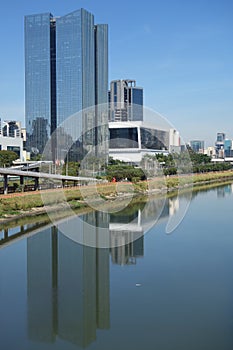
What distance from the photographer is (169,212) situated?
7727 millimetres

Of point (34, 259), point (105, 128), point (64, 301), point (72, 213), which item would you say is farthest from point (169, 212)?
point (105, 128)

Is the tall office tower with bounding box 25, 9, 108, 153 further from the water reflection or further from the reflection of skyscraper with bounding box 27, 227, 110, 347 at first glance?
the reflection of skyscraper with bounding box 27, 227, 110, 347

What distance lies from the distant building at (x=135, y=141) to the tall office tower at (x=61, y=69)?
1573 millimetres

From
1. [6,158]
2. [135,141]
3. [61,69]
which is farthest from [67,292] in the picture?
[61,69]

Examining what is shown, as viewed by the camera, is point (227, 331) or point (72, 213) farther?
point (72, 213)

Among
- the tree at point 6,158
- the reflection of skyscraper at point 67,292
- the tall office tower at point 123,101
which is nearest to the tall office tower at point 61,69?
the tall office tower at point 123,101

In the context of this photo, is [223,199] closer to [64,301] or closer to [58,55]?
[64,301]

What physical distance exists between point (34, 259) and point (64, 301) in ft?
4.53

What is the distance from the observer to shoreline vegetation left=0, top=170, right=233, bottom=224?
680cm

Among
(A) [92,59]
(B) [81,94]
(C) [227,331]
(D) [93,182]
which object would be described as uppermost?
(A) [92,59]

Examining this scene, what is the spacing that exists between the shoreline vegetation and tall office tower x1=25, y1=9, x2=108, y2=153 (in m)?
6.77

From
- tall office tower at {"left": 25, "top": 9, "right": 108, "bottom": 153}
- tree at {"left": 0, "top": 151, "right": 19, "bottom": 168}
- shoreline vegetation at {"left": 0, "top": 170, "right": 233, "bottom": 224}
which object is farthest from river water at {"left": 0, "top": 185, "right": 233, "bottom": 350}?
tall office tower at {"left": 25, "top": 9, "right": 108, "bottom": 153}

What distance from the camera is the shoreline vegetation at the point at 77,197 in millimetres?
6797

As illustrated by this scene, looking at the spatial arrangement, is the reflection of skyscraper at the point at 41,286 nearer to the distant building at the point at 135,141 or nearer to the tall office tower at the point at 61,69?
the distant building at the point at 135,141
